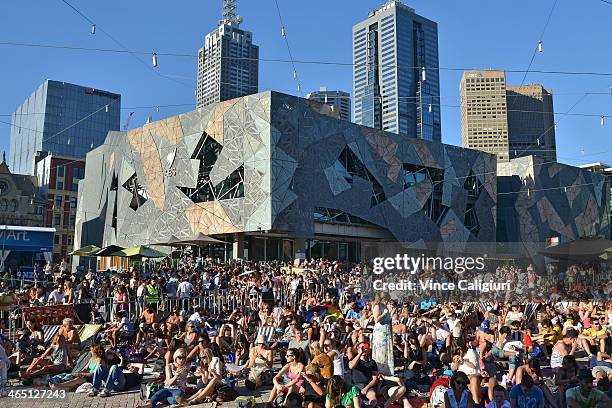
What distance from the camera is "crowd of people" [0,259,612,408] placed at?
8.24 meters

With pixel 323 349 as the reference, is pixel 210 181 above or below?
above

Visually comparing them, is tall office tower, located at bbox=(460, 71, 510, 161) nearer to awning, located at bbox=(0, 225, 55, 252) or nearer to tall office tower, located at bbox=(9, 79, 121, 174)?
awning, located at bbox=(0, 225, 55, 252)

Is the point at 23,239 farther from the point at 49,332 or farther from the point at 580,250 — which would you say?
the point at 580,250

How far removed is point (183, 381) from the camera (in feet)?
31.3

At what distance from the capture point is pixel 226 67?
173m

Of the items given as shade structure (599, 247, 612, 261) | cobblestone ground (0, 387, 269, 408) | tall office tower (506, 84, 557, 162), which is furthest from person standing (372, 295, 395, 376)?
tall office tower (506, 84, 557, 162)

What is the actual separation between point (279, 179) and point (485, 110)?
61.4 metres

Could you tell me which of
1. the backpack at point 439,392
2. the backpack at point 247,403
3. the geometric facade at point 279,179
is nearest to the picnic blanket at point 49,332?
the backpack at point 247,403

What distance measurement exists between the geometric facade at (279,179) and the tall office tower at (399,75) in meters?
122

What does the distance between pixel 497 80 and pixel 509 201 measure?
35.0 meters

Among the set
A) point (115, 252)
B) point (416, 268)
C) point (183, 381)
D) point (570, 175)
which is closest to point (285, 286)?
point (416, 268)

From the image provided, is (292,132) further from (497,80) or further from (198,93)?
(198,93)

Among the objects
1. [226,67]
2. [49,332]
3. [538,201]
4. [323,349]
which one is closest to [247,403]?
[323,349]

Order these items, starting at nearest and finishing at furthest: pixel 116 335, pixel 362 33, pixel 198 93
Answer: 1. pixel 116 335
2. pixel 198 93
3. pixel 362 33
